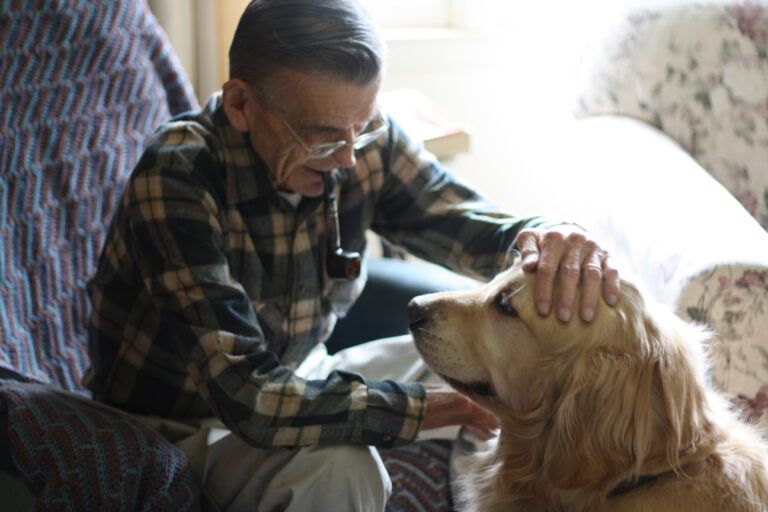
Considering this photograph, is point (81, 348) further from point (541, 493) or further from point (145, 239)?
point (541, 493)

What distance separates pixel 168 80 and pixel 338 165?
622 millimetres

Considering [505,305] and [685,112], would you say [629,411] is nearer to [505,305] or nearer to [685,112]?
[505,305]

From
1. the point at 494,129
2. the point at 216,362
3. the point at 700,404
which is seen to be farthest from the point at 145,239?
the point at 494,129

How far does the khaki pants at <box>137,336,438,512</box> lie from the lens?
1356 millimetres

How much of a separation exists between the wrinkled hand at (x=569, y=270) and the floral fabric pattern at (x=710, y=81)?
3.19ft

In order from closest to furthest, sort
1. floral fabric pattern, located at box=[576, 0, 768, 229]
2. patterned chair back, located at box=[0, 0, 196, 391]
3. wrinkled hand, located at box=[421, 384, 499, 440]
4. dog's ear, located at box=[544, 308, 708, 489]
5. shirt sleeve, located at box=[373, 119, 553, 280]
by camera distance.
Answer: dog's ear, located at box=[544, 308, 708, 489] < wrinkled hand, located at box=[421, 384, 499, 440] < patterned chair back, located at box=[0, 0, 196, 391] < shirt sleeve, located at box=[373, 119, 553, 280] < floral fabric pattern, located at box=[576, 0, 768, 229]

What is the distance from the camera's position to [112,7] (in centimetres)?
177

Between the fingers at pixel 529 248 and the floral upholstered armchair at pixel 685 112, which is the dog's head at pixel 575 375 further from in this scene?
the floral upholstered armchair at pixel 685 112

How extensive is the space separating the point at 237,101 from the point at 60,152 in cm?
41

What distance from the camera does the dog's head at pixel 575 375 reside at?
3.80ft

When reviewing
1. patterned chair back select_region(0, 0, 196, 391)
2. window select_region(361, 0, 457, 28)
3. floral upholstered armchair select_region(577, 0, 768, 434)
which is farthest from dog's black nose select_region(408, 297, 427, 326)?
window select_region(361, 0, 457, 28)

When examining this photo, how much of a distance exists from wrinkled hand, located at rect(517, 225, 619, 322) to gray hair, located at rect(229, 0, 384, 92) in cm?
37

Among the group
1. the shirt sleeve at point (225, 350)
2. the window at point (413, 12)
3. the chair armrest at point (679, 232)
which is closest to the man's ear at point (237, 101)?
the shirt sleeve at point (225, 350)

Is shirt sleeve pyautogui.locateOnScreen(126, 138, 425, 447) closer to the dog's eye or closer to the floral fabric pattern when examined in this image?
the dog's eye
